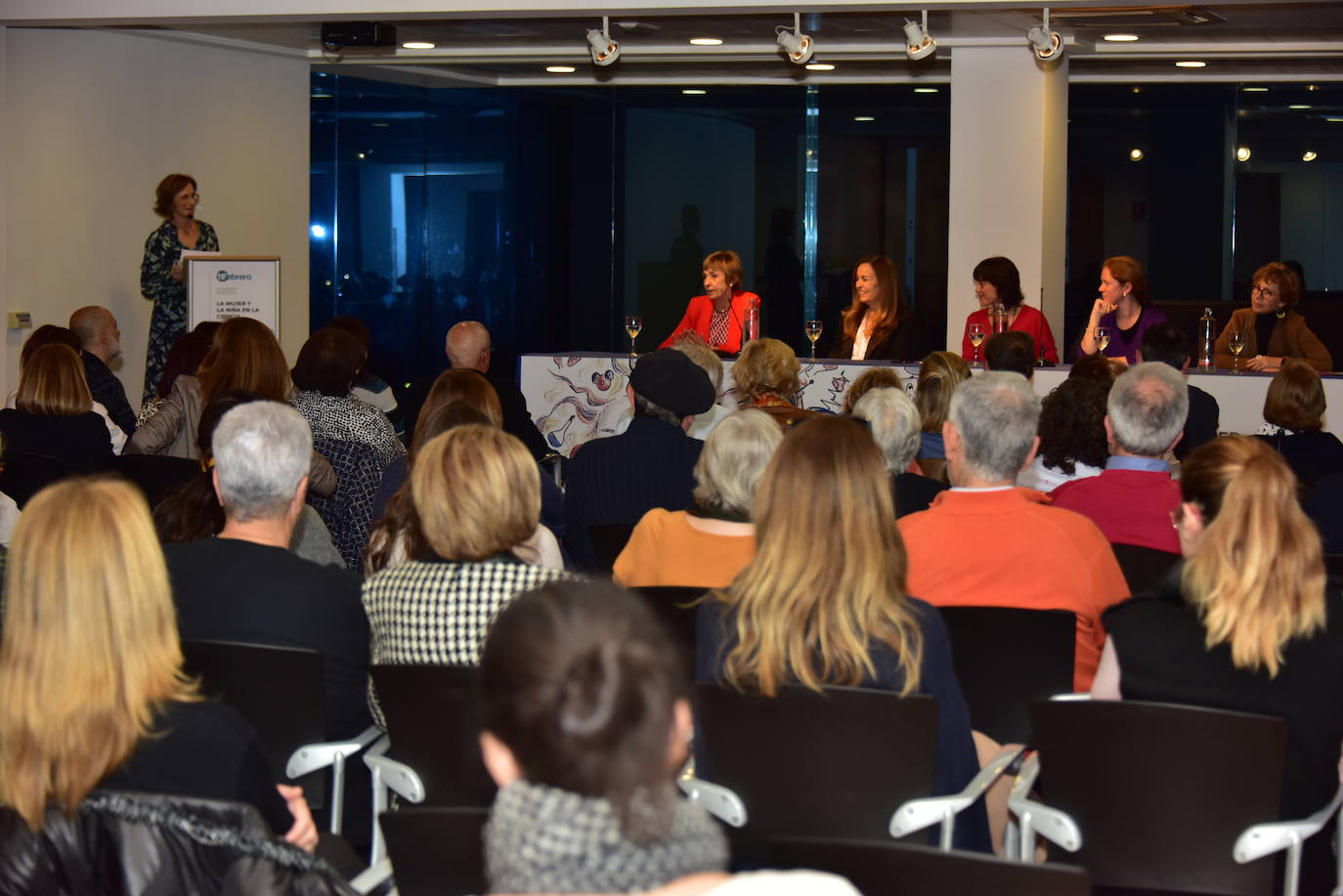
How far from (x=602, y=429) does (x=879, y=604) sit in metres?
5.93

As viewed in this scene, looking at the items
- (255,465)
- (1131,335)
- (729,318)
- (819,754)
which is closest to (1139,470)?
(819,754)

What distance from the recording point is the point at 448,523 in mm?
2977

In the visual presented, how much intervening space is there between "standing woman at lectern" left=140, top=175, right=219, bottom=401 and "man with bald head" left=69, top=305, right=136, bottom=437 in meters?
1.75

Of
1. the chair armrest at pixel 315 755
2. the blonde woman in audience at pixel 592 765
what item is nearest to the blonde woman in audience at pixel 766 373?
the chair armrest at pixel 315 755

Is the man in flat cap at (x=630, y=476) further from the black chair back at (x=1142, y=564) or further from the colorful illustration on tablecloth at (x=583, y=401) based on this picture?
the colorful illustration on tablecloth at (x=583, y=401)

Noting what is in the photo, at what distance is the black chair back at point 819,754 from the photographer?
2.47 m

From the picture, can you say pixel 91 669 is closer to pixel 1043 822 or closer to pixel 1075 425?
pixel 1043 822

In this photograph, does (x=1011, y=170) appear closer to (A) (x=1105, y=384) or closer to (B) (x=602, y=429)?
(B) (x=602, y=429)

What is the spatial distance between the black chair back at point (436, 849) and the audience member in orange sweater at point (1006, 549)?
1521 millimetres

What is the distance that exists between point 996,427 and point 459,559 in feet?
4.24

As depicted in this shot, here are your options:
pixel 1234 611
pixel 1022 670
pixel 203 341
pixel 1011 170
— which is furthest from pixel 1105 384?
pixel 1011 170

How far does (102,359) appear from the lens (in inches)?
286

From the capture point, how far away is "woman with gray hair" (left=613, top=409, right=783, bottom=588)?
135 inches

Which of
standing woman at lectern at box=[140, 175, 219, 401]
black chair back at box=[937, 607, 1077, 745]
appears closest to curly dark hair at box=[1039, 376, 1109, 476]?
black chair back at box=[937, 607, 1077, 745]
